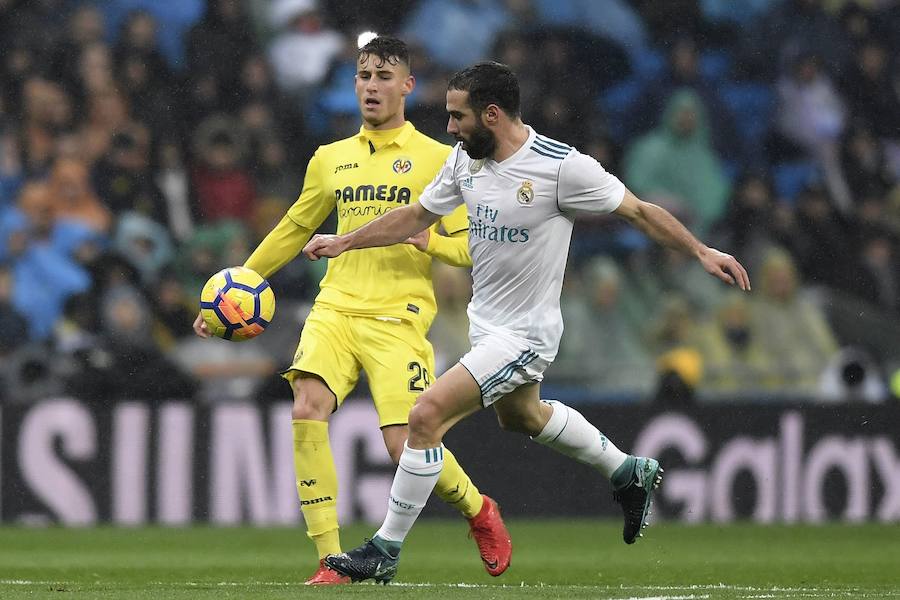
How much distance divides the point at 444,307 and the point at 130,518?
9.15ft

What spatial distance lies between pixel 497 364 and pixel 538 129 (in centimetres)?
773

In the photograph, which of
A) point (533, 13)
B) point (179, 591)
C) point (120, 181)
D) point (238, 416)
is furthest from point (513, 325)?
point (533, 13)

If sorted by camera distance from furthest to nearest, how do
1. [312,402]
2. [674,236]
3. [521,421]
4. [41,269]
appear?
[41,269]
[312,402]
[521,421]
[674,236]

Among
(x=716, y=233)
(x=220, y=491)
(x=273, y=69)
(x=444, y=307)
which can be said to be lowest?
(x=220, y=491)

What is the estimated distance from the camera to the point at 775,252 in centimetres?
1441

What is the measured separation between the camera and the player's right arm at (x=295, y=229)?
827 cm

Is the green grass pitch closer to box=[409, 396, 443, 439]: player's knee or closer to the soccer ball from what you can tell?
box=[409, 396, 443, 439]: player's knee

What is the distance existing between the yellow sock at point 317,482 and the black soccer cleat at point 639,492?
128cm

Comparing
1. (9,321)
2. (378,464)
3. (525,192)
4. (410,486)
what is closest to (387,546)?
(410,486)

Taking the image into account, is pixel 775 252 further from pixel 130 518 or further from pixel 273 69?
pixel 130 518

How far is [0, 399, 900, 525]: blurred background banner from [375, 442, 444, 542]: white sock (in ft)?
15.7

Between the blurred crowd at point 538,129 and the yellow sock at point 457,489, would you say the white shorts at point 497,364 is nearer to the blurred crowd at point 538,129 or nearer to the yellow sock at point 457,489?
the yellow sock at point 457,489

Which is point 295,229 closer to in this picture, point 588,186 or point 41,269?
point 588,186

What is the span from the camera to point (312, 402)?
305 inches
